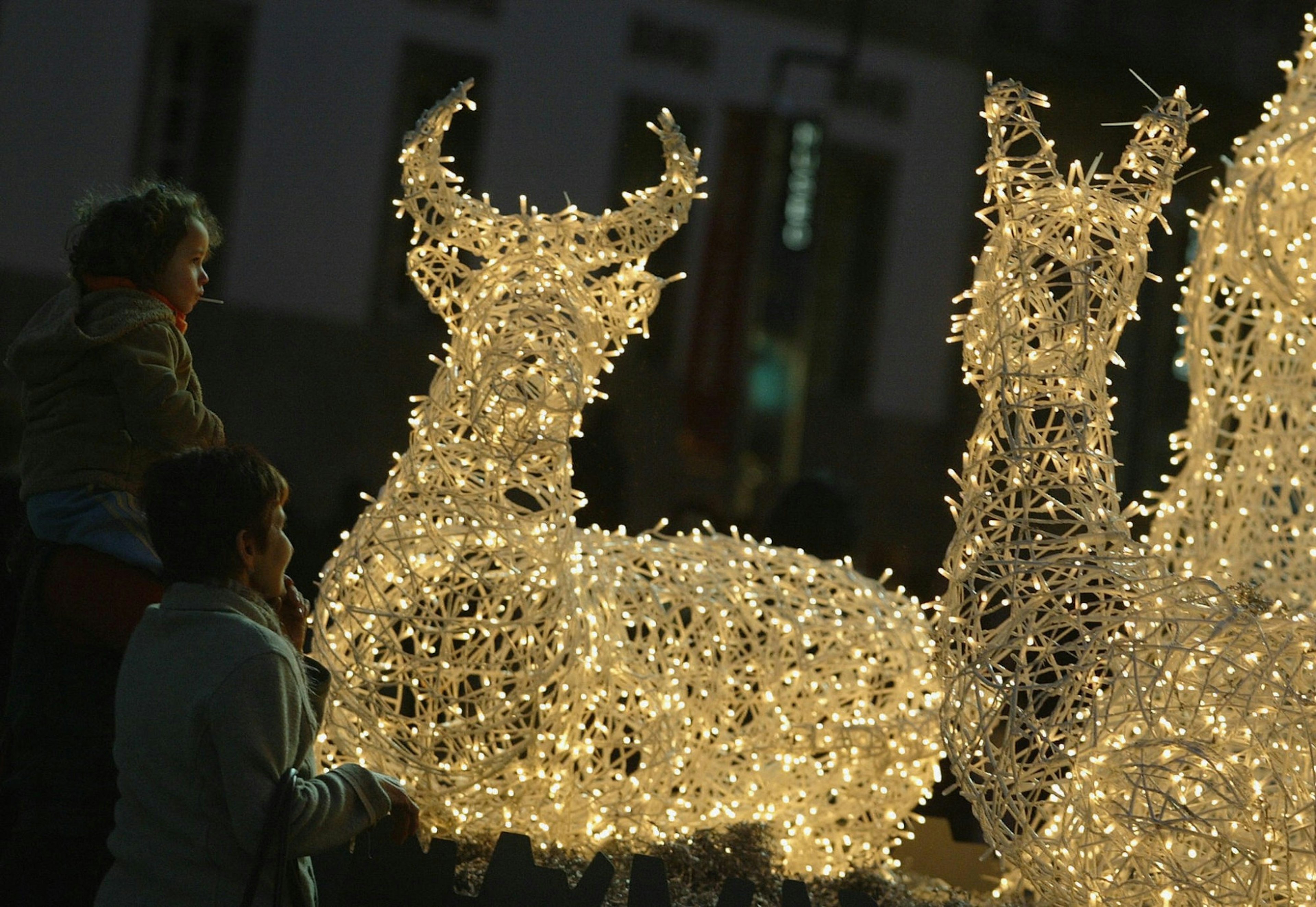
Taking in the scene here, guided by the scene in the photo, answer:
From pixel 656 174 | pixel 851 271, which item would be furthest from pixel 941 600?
pixel 851 271

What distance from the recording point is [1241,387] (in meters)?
3.41

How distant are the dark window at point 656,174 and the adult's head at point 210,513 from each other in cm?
517

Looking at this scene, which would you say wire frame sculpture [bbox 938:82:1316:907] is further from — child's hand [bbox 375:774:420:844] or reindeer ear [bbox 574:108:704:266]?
child's hand [bbox 375:774:420:844]

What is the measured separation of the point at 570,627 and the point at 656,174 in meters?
4.75

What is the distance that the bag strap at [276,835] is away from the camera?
1.76 metres

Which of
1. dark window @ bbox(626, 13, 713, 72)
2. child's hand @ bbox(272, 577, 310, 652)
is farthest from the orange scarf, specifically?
dark window @ bbox(626, 13, 713, 72)

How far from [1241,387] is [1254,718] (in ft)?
3.77

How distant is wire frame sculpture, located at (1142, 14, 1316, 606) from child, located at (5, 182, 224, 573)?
6.53 feet

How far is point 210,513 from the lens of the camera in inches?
73.1

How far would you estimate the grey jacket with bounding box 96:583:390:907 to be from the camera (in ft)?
5.82

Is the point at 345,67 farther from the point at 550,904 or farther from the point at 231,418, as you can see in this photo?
the point at 550,904

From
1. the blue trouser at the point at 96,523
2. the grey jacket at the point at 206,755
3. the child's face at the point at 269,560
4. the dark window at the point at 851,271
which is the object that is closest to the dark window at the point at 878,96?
the dark window at the point at 851,271

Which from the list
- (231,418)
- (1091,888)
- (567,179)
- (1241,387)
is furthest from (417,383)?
(1091,888)

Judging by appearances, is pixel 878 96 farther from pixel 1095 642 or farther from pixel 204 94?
pixel 1095 642
